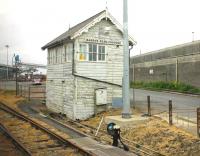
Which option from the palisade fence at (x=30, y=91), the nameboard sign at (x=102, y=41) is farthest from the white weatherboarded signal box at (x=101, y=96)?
the palisade fence at (x=30, y=91)

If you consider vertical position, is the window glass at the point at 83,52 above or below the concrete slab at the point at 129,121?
above

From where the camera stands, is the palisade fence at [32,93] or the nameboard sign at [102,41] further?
the palisade fence at [32,93]

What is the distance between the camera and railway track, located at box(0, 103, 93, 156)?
517 inches

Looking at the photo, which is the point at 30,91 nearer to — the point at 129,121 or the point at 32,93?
the point at 32,93

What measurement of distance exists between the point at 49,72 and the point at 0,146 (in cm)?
1379

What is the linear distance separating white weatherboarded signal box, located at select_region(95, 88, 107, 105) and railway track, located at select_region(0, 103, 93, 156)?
164 inches

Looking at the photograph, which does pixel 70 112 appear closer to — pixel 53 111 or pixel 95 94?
pixel 95 94

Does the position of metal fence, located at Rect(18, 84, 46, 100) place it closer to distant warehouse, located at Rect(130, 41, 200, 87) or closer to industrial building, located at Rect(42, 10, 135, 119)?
industrial building, located at Rect(42, 10, 135, 119)

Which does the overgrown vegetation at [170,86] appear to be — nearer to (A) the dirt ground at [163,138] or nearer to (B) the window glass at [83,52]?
(B) the window glass at [83,52]

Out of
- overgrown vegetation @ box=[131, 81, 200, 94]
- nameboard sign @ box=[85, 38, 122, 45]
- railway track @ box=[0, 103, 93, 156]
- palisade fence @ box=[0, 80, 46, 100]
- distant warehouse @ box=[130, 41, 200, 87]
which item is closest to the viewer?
railway track @ box=[0, 103, 93, 156]

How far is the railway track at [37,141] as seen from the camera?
1313cm

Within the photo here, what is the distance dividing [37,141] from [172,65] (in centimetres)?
2713

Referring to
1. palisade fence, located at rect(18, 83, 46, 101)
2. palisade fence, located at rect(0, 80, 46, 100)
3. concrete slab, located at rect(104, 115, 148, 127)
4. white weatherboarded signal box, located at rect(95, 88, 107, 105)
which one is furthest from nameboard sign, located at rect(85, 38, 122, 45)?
palisade fence, located at rect(0, 80, 46, 100)

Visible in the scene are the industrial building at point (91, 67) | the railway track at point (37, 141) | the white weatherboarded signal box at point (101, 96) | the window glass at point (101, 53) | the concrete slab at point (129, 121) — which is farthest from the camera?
the window glass at point (101, 53)
